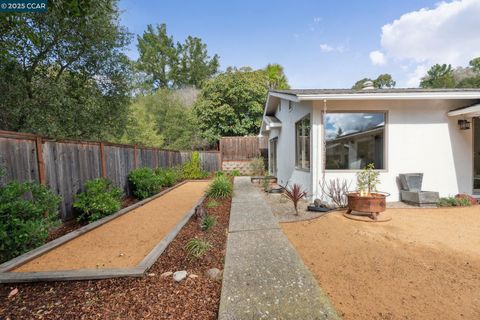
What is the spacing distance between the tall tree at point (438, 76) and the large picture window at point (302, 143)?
104 feet

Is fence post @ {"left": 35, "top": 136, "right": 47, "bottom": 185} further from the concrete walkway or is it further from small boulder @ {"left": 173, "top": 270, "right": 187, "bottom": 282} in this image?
the concrete walkway

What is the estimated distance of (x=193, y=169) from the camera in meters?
12.8

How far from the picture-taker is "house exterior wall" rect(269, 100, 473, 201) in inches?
225

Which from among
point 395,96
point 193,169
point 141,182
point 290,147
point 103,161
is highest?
point 395,96

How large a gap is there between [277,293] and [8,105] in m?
7.44

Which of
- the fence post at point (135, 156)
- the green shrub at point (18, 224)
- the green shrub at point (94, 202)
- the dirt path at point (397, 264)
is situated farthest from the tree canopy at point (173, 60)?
the dirt path at point (397, 264)

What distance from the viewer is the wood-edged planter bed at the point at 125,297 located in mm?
1900

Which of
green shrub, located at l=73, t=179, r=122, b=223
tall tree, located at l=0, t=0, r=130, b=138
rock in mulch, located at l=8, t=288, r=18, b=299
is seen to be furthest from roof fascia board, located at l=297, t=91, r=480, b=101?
rock in mulch, located at l=8, t=288, r=18, b=299

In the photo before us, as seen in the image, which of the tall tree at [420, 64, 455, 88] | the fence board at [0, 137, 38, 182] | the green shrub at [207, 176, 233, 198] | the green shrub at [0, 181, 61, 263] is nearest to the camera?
the green shrub at [0, 181, 61, 263]

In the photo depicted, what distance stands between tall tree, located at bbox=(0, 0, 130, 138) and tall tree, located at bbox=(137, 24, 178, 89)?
834 inches

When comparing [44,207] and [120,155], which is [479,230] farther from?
[120,155]

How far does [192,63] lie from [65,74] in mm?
22527

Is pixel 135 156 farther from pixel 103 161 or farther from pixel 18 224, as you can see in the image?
pixel 18 224
